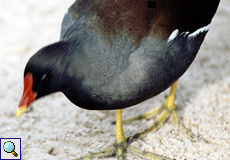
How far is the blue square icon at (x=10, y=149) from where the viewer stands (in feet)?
8.32

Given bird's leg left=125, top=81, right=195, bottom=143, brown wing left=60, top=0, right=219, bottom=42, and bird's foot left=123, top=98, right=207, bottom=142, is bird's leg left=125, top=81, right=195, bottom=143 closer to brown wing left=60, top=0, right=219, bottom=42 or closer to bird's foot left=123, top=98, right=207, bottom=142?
bird's foot left=123, top=98, right=207, bottom=142

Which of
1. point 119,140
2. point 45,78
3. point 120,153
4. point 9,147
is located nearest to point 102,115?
point 119,140

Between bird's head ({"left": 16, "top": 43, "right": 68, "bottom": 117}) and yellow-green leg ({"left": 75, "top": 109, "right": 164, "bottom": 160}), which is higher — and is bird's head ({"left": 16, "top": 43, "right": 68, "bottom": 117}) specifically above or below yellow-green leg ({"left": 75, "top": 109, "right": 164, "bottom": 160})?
above

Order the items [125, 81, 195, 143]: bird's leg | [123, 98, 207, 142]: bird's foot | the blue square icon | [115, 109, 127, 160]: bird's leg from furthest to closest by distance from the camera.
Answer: [125, 81, 195, 143]: bird's leg → [123, 98, 207, 142]: bird's foot → [115, 109, 127, 160]: bird's leg → the blue square icon

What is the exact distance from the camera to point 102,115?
10.5 feet

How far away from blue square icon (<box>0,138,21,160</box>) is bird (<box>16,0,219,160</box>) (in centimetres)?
71

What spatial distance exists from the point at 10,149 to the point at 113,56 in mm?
1242

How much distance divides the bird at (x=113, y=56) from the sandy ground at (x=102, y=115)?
2.23 ft

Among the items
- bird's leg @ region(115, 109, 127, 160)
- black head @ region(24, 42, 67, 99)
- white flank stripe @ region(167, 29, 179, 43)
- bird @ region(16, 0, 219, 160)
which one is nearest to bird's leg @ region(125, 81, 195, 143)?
bird's leg @ region(115, 109, 127, 160)

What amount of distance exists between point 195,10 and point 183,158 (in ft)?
3.93

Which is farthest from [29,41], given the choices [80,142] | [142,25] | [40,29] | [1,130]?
[142,25]

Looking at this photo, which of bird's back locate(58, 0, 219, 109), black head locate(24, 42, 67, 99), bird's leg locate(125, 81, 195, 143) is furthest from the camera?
bird's leg locate(125, 81, 195, 143)

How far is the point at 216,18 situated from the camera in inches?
184

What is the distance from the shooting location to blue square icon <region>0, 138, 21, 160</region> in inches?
99.9
